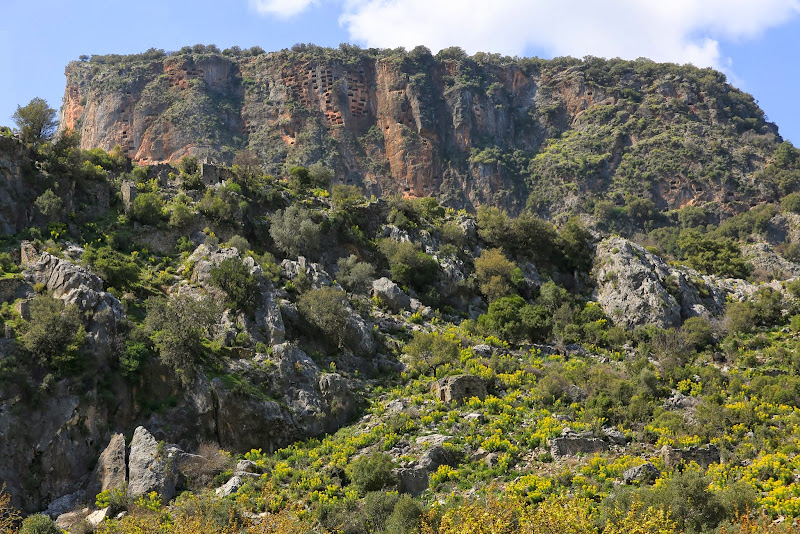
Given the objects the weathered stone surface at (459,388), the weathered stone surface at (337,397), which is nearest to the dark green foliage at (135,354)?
the weathered stone surface at (337,397)

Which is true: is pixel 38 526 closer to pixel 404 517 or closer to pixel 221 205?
pixel 404 517

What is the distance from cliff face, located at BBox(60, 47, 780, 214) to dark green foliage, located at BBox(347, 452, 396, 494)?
219 feet

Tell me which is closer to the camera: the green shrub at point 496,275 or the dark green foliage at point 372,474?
the dark green foliage at point 372,474

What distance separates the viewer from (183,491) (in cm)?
2541

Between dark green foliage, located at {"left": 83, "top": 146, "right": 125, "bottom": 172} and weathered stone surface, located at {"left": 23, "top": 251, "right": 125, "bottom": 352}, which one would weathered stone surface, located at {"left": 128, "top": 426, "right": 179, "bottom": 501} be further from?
dark green foliage, located at {"left": 83, "top": 146, "right": 125, "bottom": 172}

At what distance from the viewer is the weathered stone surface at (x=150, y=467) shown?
82.2 ft

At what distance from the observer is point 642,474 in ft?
82.6

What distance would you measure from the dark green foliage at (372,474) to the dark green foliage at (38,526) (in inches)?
374

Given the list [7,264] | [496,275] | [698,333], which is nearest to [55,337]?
[7,264]

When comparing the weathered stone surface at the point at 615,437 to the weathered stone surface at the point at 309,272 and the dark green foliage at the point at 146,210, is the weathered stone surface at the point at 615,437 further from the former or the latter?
the dark green foliage at the point at 146,210

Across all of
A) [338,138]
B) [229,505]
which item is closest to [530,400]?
[229,505]

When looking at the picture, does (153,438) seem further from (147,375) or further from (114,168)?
(114,168)

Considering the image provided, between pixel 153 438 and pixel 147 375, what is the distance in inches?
144

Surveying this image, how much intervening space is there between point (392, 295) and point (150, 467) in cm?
2021
